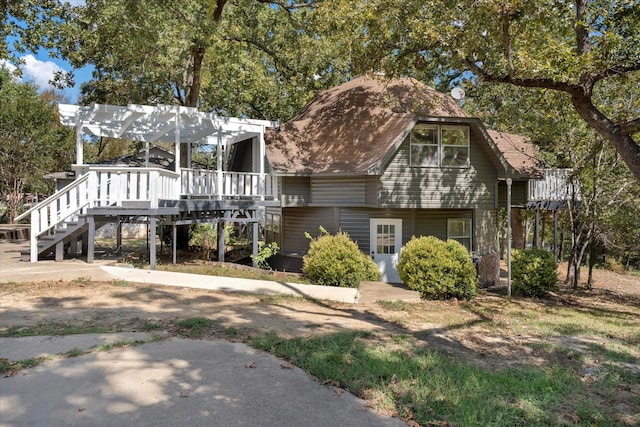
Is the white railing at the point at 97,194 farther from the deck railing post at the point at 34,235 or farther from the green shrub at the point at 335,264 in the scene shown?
the green shrub at the point at 335,264

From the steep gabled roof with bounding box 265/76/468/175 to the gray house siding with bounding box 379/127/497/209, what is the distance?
890 millimetres

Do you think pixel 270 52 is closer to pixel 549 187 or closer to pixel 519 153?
pixel 519 153

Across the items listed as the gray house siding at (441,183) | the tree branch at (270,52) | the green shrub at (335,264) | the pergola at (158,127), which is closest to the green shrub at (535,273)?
the gray house siding at (441,183)

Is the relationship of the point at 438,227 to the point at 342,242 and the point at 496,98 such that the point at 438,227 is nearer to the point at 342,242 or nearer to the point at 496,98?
the point at 342,242

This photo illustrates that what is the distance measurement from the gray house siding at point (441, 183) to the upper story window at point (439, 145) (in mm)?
227

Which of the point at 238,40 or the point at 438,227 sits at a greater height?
the point at 238,40

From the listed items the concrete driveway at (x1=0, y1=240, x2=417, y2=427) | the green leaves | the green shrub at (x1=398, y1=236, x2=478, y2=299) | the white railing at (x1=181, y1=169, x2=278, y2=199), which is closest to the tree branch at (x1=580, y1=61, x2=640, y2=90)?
the green shrub at (x1=398, y1=236, x2=478, y2=299)

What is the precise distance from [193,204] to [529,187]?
1465 cm

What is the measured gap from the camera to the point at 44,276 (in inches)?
377

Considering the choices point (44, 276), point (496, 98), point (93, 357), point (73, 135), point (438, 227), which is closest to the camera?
point (93, 357)

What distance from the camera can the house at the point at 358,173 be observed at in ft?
46.9

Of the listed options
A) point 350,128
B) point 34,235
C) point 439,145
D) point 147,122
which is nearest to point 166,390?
point 34,235

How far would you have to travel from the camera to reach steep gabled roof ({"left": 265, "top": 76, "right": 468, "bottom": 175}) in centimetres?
1588

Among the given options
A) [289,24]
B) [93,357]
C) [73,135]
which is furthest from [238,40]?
[73,135]
